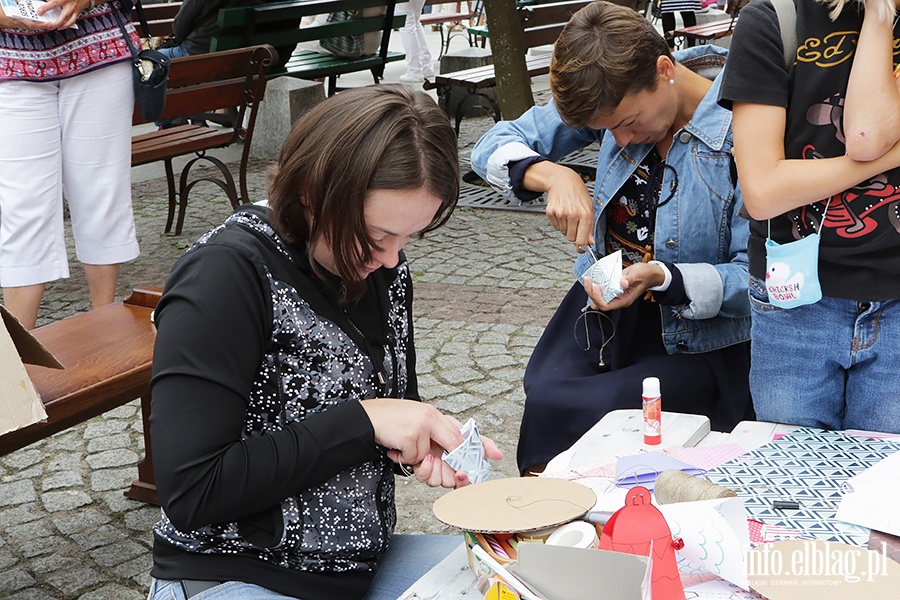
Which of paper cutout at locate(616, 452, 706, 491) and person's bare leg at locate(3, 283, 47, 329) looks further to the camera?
person's bare leg at locate(3, 283, 47, 329)

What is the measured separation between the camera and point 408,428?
1674 mm

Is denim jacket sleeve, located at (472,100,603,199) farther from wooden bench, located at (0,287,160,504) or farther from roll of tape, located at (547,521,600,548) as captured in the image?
roll of tape, located at (547,521,600,548)

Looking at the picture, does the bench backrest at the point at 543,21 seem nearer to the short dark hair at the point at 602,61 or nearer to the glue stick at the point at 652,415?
the short dark hair at the point at 602,61

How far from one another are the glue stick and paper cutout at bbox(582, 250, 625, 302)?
1.53 ft

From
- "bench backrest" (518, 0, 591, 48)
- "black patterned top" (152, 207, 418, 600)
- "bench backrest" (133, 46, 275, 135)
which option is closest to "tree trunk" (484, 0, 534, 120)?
"bench backrest" (518, 0, 591, 48)

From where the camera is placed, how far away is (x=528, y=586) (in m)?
1.33

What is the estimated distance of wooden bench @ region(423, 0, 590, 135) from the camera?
7.32m

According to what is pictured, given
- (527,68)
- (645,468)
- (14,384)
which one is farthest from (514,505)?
(527,68)

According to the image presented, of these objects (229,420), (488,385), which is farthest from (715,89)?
(488,385)

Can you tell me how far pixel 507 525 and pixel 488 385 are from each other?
2.65 meters

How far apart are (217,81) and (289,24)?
2628mm

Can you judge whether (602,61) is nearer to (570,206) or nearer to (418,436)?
(570,206)

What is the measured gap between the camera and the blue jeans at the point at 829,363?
1.97 meters

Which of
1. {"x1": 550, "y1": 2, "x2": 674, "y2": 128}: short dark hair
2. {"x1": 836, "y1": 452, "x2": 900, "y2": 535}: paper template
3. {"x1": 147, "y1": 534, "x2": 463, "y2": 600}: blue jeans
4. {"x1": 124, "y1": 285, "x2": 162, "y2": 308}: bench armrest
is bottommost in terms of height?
{"x1": 147, "y1": 534, "x2": 463, "y2": 600}: blue jeans
